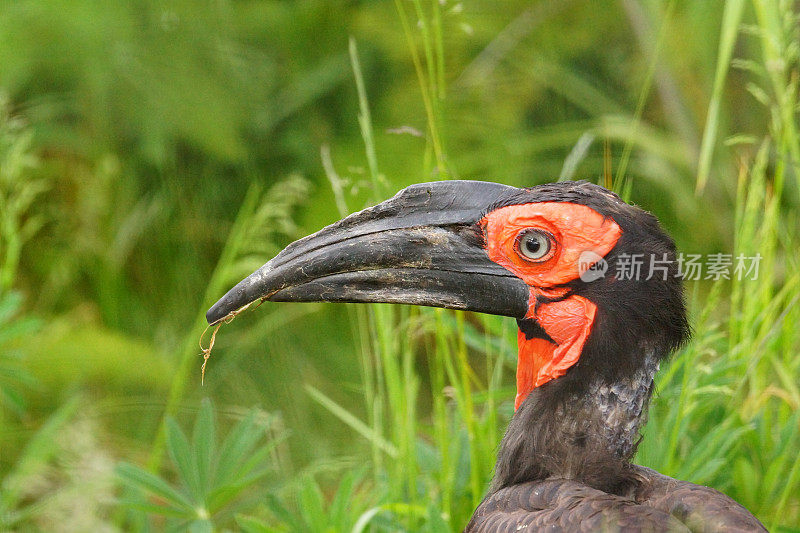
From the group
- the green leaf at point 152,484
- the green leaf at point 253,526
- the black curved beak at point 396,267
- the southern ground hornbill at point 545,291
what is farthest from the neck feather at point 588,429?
the green leaf at point 152,484

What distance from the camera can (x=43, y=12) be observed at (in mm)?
5027

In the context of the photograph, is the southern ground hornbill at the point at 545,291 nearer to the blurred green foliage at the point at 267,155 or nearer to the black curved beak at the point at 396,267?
the black curved beak at the point at 396,267

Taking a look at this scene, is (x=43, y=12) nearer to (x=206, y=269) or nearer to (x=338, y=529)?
(x=206, y=269)

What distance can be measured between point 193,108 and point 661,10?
8.08 feet

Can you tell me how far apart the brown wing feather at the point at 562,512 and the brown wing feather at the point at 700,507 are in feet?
0.22

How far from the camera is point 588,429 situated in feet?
7.23

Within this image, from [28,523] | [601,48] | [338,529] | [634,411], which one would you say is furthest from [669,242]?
[601,48]

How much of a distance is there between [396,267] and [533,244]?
1.04ft

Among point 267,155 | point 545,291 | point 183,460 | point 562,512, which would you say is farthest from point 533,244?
point 267,155

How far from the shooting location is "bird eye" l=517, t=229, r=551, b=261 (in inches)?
87.7

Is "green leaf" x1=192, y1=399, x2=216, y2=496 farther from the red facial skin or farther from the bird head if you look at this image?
the red facial skin

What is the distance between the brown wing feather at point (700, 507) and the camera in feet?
6.61

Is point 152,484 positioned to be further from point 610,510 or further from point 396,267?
point 610,510

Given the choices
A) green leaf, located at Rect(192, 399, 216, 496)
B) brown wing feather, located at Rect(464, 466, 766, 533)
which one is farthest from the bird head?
green leaf, located at Rect(192, 399, 216, 496)
